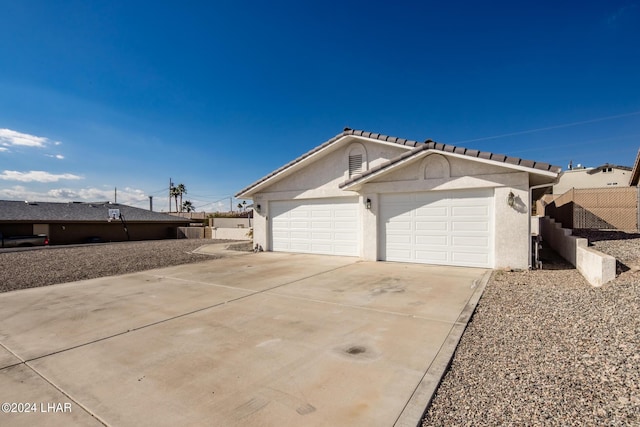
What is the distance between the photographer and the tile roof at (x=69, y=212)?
23.4 meters

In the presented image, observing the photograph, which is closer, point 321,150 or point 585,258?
point 585,258

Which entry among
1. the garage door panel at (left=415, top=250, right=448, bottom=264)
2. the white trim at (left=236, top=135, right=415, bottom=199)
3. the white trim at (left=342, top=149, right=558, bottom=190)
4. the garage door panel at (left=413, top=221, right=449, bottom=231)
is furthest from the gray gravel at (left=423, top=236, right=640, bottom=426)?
the white trim at (left=236, top=135, right=415, bottom=199)

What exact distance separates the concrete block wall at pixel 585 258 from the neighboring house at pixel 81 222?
3176cm

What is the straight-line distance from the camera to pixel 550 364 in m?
3.05

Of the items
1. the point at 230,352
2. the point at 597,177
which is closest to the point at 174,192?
the point at 230,352

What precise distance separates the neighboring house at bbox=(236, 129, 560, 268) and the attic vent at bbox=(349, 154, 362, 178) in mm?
41

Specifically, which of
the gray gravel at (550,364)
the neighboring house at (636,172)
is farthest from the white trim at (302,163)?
the neighboring house at (636,172)

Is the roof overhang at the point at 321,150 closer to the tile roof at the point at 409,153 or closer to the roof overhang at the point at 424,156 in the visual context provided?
the tile roof at the point at 409,153

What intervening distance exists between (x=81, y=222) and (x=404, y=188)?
2824 centimetres

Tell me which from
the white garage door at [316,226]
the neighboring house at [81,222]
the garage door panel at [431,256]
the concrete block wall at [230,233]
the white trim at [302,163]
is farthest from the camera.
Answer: the neighboring house at [81,222]

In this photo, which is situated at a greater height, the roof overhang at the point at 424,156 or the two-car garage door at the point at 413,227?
the roof overhang at the point at 424,156

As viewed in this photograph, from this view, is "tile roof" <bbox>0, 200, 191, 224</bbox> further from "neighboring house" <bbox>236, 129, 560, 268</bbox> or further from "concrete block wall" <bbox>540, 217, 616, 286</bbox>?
"concrete block wall" <bbox>540, 217, 616, 286</bbox>

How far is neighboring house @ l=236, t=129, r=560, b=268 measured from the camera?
8.38 metres

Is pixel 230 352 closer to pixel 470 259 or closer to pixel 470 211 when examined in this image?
pixel 470 259
